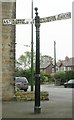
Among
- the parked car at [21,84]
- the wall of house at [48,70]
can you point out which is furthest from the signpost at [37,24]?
the wall of house at [48,70]

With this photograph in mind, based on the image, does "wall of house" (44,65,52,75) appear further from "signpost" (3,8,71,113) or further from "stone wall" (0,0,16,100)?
"signpost" (3,8,71,113)

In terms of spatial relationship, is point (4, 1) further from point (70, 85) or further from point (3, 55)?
point (70, 85)

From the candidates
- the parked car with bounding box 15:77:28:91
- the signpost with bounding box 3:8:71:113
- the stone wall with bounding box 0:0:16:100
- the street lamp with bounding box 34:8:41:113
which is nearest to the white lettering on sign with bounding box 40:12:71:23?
the signpost with bounding box 3:8:71:113

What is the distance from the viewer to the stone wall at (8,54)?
65.4 ft

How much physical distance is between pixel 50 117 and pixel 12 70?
744 cm

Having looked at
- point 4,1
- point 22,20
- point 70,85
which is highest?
point 4,1

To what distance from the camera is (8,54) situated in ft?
65.9

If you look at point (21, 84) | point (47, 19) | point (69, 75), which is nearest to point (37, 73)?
point (47, 19)

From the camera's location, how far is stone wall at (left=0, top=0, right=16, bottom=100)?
19.9m

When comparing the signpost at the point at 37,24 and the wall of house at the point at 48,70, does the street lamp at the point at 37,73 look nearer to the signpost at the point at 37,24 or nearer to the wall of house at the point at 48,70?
the signpost at the point at 37,24

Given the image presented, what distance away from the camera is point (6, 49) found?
65.7 feet

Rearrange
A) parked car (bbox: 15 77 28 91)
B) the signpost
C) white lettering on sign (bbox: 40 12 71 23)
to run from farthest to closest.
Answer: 1. parked car (bbox: 15 77 28 91)
2. the signpost
3. white lettering on sign (bbox: 40 12 71 23)

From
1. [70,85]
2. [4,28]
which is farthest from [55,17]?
[70,85]

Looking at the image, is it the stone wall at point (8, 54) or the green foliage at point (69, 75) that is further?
the green foliage at point (69, 75)
